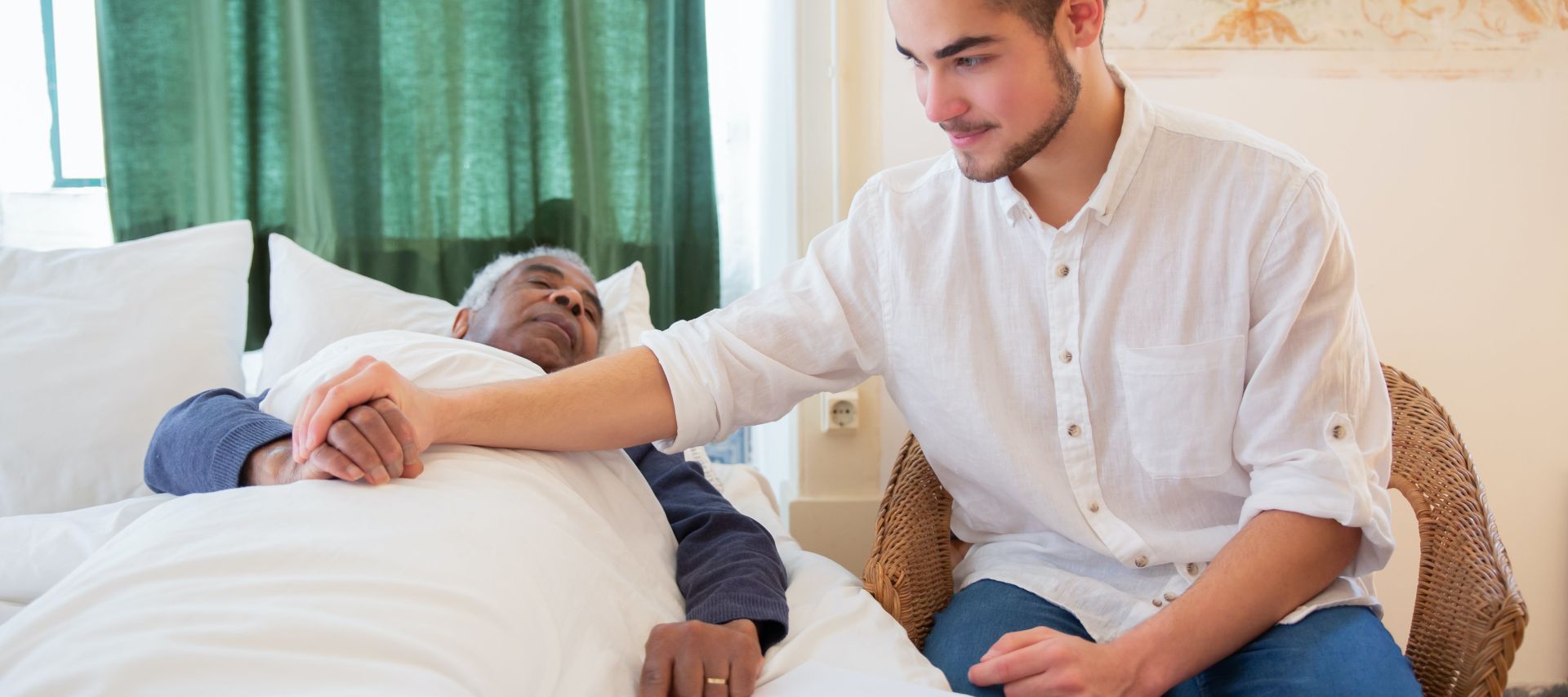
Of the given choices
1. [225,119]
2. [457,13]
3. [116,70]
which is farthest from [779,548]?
[116,70]

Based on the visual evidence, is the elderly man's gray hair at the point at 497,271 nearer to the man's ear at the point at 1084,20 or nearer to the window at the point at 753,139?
the window at the point at 753,139

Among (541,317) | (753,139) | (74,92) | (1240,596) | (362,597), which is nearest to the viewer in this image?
(362,597)

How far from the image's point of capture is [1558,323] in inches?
84.1

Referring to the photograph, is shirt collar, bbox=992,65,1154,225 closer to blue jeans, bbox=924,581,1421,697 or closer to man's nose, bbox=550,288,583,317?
blue jeans, bbox=924,581,1421,697

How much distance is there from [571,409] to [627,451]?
39 cm

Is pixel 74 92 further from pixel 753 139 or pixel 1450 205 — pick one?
pixel 1450 205

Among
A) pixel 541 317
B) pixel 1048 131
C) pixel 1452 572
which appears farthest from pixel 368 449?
pixel 1452 572

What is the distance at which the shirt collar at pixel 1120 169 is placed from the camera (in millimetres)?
1280

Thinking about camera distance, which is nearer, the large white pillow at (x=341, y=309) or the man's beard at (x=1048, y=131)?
the man's beard at (x=1048, y=131)

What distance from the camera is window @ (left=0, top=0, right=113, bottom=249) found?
207 centimetres

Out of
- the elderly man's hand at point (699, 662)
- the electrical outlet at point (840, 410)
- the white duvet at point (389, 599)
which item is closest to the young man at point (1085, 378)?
the white duvet at point (389, 599)

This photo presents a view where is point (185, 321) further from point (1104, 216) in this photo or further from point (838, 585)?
Result: point (1104, 216)

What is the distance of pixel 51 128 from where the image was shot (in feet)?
6.88

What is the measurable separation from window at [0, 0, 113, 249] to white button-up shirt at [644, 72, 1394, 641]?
4.76ft
